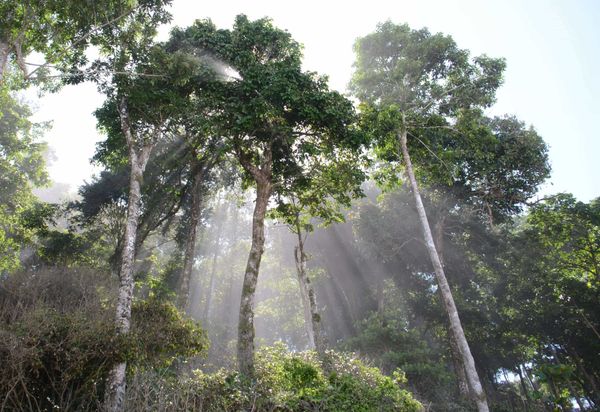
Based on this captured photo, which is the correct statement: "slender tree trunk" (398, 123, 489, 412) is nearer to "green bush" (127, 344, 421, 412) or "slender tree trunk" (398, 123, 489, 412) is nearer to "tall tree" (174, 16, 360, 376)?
"green bush" (127, 344, 421, 412)

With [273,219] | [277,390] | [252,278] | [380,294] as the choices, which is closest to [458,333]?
[277,390]

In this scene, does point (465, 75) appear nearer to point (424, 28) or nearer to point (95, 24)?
point (424, 28)

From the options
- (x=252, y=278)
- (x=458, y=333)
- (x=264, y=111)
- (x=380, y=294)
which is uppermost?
(x=264, y=111)

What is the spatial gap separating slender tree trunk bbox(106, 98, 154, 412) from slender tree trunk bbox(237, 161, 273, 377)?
2787 mm

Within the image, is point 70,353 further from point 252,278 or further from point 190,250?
point 190,250

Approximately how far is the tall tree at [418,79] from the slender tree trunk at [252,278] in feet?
18.0

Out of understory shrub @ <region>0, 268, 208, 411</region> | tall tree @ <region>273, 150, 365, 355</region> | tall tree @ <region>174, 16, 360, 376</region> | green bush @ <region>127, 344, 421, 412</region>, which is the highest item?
tall tree @ <region>174, 16, 360, 376</region>

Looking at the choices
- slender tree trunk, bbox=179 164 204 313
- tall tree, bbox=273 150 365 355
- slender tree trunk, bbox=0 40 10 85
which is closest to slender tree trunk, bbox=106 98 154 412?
slender tree trunk, bbox=0 40 10 85

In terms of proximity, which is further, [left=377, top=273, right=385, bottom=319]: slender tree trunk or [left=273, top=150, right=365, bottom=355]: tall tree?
[left=377, top=273, right=385, bottom=319]: slender tree trunk

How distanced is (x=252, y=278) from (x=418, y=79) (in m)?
13.3

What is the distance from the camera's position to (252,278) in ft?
39.7

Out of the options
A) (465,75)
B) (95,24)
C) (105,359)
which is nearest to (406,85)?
(465,75)

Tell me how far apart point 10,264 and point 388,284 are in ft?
87.8

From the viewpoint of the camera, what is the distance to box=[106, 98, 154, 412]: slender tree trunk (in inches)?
279
